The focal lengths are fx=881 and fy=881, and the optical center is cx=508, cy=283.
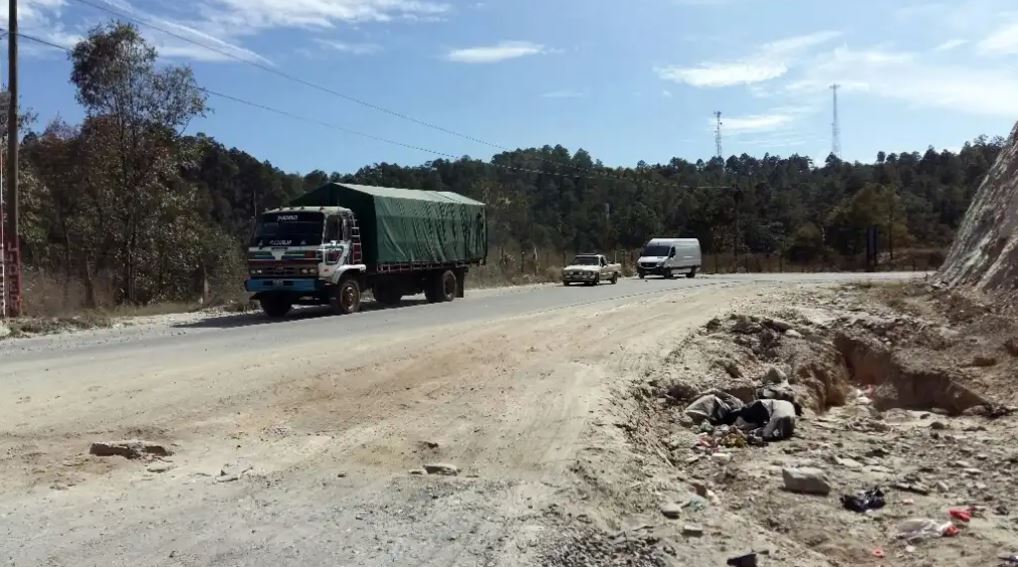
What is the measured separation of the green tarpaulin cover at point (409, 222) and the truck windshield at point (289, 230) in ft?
6.58

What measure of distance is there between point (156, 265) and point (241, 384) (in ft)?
72.1

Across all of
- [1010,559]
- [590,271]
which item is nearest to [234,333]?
[1010,559]

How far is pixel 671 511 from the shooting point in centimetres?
606

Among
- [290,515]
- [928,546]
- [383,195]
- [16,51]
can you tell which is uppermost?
[16,51]

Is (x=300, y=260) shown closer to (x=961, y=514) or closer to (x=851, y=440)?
(x=851, y=440)

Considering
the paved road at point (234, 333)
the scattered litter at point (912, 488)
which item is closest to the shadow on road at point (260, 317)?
the paved road at point (234, 333)

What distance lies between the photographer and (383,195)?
25188 millimetres

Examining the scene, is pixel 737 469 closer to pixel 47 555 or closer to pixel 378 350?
pixel 47 555

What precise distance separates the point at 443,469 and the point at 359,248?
695 inches

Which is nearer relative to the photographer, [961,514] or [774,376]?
[961,514]

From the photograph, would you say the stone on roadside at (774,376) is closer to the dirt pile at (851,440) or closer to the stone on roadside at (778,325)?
the dirt pile at (851,440)

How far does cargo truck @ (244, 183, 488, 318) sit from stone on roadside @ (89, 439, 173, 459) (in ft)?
47.6

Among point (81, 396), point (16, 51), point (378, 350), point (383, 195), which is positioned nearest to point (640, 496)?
point (81, 396)

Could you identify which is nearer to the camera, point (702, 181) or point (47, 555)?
point (47, 555)
